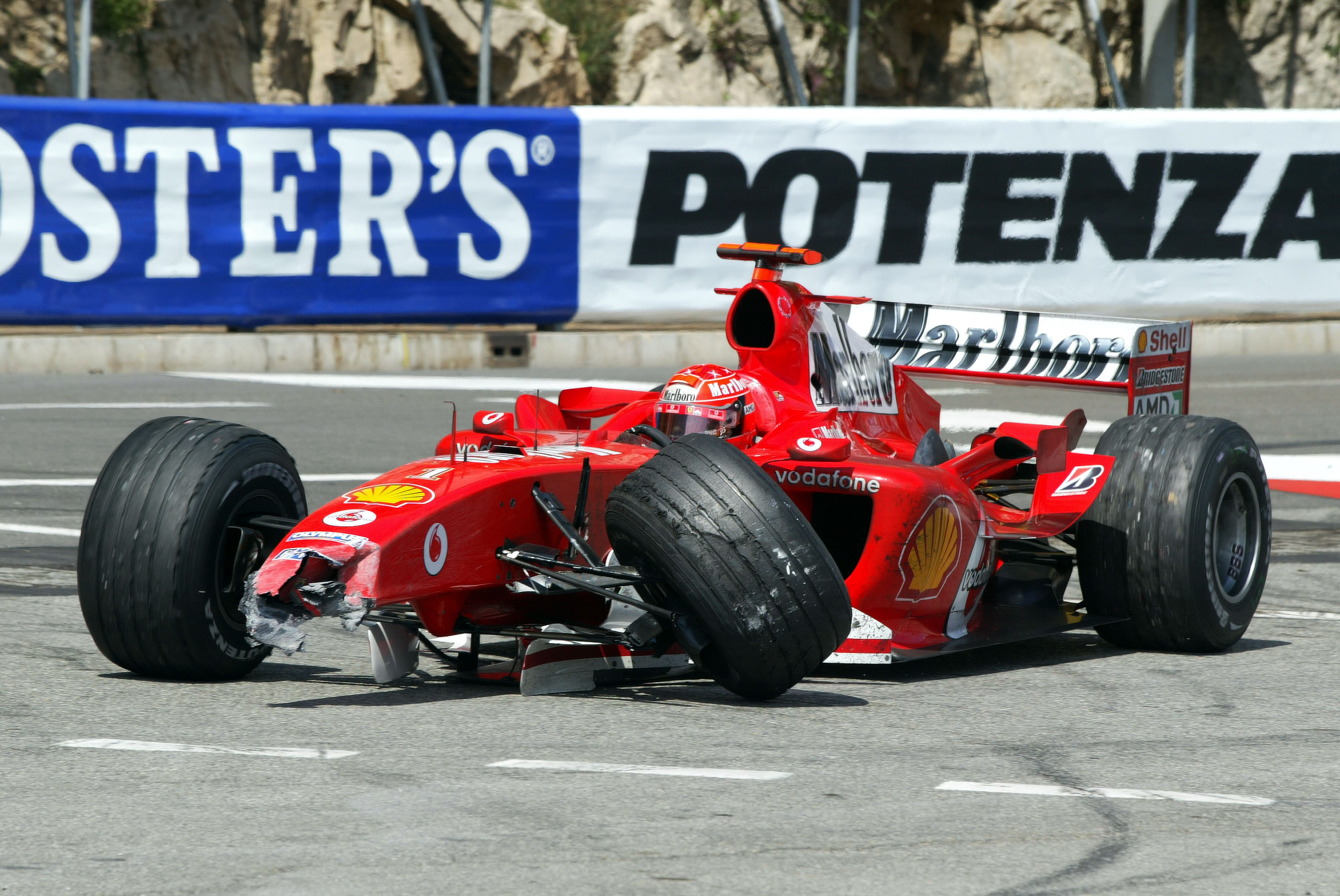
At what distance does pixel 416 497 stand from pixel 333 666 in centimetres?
104

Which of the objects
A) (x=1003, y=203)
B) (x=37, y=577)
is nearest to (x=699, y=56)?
(x=1003, y=203)

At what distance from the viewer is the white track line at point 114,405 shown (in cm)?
1220

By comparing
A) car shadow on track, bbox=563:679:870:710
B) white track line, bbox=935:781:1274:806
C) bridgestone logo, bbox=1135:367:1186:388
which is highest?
bridgestone logo, bbox=1135:367:1186:388

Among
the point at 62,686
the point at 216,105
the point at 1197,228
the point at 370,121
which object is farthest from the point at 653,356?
the point at 62,686

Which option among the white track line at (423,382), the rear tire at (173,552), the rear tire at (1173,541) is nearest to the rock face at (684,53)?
the white track line at (423,382)

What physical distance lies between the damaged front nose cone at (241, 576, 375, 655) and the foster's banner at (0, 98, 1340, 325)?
9796mm

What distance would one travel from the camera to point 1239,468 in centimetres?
635

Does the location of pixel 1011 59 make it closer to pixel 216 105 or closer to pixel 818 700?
pixel 216 105

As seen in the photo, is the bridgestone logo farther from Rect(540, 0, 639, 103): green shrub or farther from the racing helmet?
Rect(540, 0, 639, 103): green shrub

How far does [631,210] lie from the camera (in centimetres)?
1555

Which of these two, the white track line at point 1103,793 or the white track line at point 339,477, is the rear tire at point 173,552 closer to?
the white track line at point 1103,793

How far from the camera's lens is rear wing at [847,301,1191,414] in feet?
24.3

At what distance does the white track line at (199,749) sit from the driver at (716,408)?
2.09 m

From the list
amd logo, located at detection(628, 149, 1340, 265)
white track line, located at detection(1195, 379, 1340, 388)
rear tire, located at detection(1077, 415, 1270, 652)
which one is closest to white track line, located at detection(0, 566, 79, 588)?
rear tire, located at detection(1077, 415, 1270, 652)
